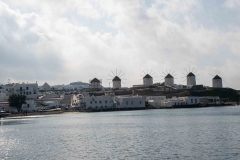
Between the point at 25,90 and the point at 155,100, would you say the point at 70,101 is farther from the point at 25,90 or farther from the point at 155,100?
the point at 155,100

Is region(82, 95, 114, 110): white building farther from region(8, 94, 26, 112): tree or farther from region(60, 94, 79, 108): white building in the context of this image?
region(8, 94, 26, 112): tree

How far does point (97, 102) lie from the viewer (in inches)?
5595

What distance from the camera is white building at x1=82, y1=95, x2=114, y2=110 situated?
140250 millimetres

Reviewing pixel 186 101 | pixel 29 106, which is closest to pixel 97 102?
pixel 29 106

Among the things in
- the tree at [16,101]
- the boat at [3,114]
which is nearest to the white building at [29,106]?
the tree at [16,101]

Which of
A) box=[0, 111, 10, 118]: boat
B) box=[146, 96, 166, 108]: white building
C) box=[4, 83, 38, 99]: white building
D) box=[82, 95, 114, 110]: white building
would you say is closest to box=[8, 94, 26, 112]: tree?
box=[0, 111, 10, 118]: boat

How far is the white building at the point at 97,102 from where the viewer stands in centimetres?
14025

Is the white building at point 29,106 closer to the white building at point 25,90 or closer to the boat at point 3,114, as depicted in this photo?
the boat at point 3,114

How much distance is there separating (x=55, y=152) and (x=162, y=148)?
7.47m

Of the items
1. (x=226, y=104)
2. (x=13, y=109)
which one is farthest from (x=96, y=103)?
(x=226, y=104)

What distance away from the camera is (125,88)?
652ft

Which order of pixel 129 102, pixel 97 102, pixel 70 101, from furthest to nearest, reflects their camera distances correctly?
A: pixel 70 101, pixel 129 102, pixel 97 102

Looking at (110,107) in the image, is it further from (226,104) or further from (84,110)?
(226,104)

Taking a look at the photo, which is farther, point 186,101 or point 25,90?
point 186,101
